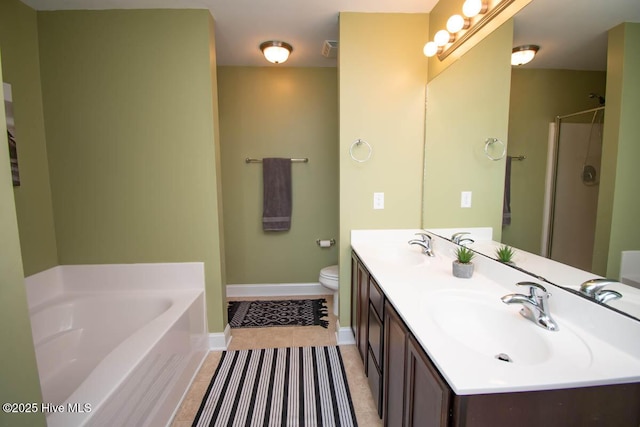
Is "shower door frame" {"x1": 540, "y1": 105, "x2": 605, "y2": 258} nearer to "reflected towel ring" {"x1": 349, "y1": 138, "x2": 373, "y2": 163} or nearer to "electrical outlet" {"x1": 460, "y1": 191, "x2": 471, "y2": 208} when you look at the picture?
"electrical outlet" {"x1": 460, "y1": 191, "x2": 471, "y2": 208}

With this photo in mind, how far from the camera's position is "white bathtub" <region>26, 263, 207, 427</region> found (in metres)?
1.09

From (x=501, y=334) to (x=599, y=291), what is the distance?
0.32 meters

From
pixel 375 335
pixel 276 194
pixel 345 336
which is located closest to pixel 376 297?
pixel 375 335

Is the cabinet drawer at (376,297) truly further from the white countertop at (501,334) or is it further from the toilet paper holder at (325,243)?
the toilet paper holder at (325,243)

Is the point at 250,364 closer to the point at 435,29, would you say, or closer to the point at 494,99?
the point at 494,99

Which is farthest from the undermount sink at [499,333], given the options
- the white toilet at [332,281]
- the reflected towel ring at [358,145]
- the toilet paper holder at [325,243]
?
the toilet paper holder at [325,243]

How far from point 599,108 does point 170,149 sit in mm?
2237

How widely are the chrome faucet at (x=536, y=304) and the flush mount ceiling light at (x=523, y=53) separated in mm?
927

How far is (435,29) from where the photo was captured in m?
1.85

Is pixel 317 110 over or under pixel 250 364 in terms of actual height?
over

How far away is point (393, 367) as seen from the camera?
1135 mm

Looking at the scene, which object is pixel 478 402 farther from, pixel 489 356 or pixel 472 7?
pixel 472 7

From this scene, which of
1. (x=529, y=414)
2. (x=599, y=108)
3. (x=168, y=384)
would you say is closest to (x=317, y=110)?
(x=599, y=108)

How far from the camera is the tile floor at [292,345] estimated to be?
151 centimetres
